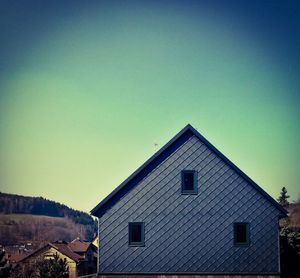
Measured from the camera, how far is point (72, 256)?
5672 cm

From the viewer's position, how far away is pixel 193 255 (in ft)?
66.3

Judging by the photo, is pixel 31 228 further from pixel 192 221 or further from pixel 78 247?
pixel 192 221

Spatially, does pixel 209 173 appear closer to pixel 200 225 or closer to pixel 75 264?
pixel 200 225

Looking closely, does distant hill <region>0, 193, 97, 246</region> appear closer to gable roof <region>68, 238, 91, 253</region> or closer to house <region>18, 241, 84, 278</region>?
gable roof <region>68, 238, 91, 253</region>

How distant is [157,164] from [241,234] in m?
5.63

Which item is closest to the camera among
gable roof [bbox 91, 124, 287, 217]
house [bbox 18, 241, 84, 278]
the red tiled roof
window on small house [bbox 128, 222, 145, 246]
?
window on small house [bbox 128, 222, 145, 246]

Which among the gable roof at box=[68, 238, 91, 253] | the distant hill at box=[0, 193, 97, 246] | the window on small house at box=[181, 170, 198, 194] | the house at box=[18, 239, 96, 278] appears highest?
the distant hill at box=[0, 193, 97, 246]

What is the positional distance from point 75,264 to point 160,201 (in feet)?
128

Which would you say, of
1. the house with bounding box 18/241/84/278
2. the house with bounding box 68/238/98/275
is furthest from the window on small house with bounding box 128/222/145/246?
the house with bounding box 68/238/98/275

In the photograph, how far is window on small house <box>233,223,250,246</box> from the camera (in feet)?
67.2

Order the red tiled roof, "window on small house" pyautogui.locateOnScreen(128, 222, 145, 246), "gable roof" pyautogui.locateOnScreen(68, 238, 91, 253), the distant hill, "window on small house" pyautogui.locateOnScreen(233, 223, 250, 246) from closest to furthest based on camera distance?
"window on small house" pyautogui.locateOnScreen(128, 222, 145, 246), "window on small house" pyautogui.locateOnScreen(233, 223, 250, 246), the red tiled roof, "gable roof" pyautogui.locateOnScreen(68, 238, 91, 253), the distant hill

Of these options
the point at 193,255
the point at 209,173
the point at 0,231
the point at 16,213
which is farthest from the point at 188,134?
the point at 16,213

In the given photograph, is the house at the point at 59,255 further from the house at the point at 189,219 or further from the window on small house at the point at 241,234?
the window on small house at the point at 241,234

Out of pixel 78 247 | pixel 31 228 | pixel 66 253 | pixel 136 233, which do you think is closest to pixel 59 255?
pixel 66 253
